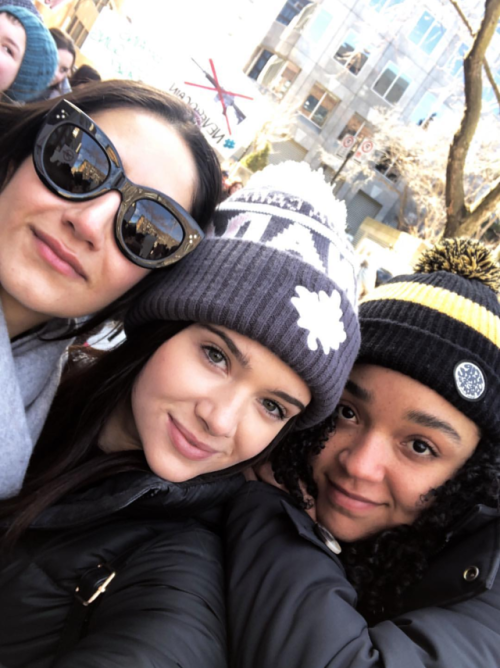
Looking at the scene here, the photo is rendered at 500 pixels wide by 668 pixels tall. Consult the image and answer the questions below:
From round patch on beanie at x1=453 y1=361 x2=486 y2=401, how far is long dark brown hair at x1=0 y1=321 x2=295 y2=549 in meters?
0.66

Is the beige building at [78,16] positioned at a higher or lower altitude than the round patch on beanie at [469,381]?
higher

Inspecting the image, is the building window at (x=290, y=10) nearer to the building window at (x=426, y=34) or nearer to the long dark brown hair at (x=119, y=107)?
the building window at (x=426, y=34)

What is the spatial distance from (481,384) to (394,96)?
25.8m

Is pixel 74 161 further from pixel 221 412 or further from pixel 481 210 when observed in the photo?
pixel 481 210

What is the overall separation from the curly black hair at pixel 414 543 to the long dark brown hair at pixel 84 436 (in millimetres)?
573

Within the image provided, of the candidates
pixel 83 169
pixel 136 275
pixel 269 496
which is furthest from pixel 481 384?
pixel 83 169

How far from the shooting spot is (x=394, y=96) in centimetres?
2348

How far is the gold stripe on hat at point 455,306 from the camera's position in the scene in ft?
6.15

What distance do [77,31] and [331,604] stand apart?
661cm

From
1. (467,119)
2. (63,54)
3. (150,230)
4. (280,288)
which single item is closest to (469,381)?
(280,288)

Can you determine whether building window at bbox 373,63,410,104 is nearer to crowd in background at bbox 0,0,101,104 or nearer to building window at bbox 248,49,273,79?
building window at bbox 248,49,273,79

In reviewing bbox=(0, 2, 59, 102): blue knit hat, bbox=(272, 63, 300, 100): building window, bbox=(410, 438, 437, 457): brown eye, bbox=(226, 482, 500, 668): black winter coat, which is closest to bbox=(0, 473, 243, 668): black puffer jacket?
bbox=(226, 482, 500, 668): black winter coat

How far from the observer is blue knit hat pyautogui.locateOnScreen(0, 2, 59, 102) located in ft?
10.6

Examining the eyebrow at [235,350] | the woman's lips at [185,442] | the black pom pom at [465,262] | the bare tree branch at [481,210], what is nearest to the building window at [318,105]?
the bare tree branch at [481,210]
